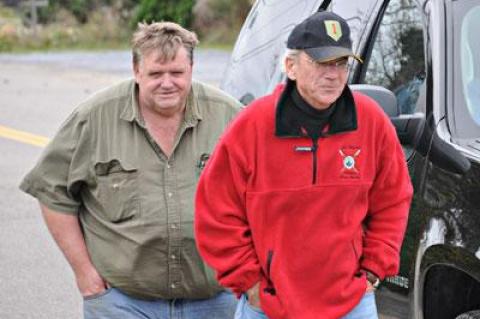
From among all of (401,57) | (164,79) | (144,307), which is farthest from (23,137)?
(164,79)

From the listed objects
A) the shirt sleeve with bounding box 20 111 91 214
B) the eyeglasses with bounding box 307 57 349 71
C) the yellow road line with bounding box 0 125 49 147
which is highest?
the eyeglasses with bounding box 307 57 349 71

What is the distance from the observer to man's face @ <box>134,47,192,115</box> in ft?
14.5

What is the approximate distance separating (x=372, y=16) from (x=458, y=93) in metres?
0.84

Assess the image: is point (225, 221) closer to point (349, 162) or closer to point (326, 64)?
point (349, 162)

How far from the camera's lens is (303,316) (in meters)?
4.03

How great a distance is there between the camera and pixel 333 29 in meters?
3.96

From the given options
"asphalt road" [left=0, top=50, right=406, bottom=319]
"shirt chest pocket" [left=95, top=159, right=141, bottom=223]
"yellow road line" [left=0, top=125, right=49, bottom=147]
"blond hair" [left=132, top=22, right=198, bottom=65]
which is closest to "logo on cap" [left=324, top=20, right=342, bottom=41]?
"blond hair" [left=132, top=22, right=198, bottom=65]

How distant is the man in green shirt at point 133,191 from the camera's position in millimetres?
4531

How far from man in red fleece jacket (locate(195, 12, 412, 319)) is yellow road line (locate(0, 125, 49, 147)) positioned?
33.1ft

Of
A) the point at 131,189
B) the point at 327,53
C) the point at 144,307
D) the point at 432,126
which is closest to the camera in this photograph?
the point at 327,53

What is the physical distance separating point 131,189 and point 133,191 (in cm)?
1

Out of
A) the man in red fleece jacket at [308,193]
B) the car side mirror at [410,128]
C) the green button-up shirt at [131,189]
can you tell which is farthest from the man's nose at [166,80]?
the car side mirror at [410,128]

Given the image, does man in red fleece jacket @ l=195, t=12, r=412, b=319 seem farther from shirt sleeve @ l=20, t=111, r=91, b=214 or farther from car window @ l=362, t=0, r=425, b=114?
car window @ l=362, t=0, r=425, b=114

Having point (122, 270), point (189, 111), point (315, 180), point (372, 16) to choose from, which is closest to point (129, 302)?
point (122, 270)
